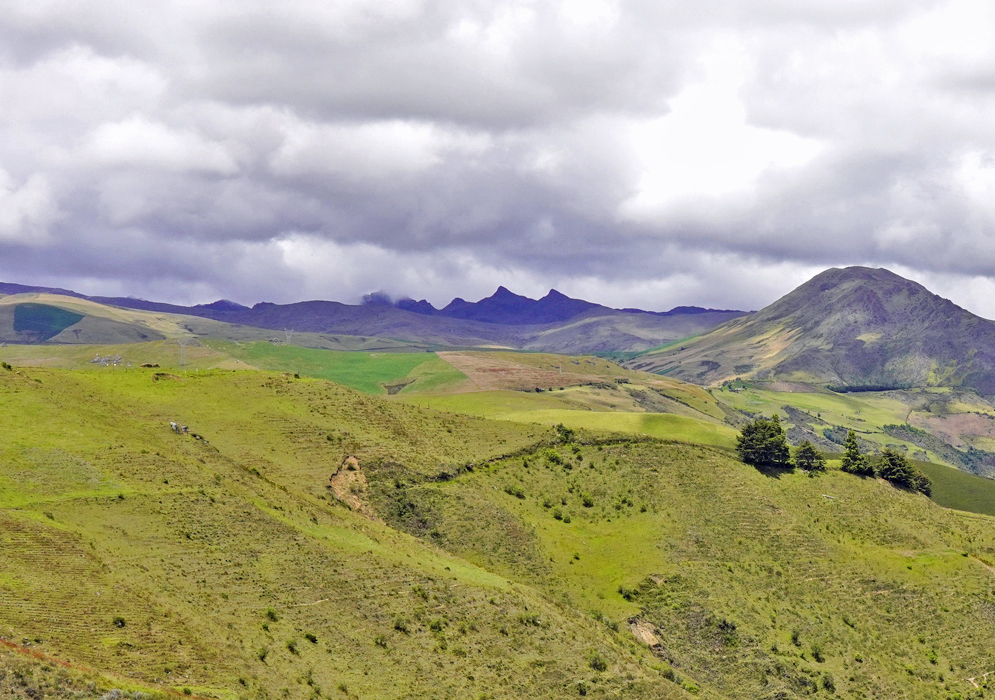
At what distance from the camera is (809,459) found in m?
133

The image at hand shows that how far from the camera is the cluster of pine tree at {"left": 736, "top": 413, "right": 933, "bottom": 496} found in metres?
130

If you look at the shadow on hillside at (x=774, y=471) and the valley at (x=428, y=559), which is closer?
the valley at (x=428, y=559)

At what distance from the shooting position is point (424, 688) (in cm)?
6009

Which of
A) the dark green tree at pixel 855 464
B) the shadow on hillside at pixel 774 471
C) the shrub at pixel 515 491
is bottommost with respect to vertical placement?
the shrub at pixel 515 491

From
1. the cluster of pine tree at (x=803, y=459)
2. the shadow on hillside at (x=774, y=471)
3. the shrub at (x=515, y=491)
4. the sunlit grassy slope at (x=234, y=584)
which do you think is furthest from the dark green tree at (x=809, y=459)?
the sunlit grassy slope at (x=234, y=584)

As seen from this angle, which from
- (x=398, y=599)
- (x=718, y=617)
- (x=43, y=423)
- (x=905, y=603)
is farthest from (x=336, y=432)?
(x=905, y=603)

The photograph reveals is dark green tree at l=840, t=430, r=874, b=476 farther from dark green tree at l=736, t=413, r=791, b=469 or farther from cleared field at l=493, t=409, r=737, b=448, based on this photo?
cleared field at l=493, t=409, r=737, b=448

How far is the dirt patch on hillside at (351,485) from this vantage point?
328 feet

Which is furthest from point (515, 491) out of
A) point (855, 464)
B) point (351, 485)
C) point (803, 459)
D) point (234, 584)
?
point (855, 464)

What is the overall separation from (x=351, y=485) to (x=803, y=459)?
2965 inches

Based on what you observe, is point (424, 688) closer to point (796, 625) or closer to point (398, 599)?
point (398, 599)

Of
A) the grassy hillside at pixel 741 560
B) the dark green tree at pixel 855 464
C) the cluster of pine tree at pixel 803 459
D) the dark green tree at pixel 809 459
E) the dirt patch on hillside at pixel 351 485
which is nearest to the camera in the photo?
the grassy hillside at pixel 741 560

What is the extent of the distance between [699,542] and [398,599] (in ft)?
→ 157

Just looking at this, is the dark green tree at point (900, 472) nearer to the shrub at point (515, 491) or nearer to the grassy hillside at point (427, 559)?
the grassy hillside at point (427, 559)
